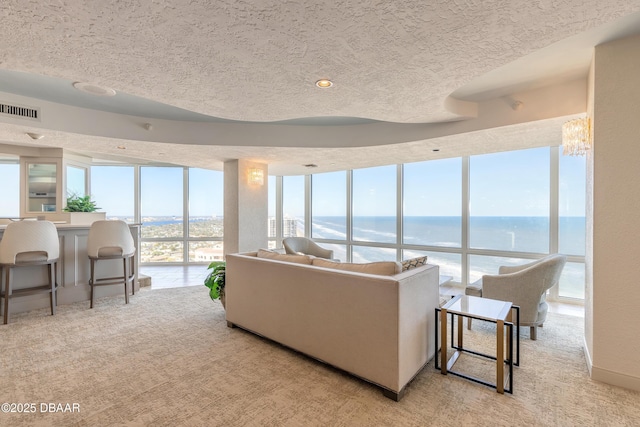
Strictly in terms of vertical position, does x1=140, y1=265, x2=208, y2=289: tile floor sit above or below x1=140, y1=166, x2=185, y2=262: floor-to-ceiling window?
below

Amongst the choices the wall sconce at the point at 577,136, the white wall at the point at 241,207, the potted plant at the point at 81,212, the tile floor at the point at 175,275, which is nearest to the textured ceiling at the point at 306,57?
the wall sconce at the point at 577,136

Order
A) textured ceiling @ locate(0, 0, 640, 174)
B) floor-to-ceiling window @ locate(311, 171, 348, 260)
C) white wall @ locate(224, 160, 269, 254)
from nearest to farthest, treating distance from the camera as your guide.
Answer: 1. textured ceiling @ locate(0, 0, 640, 174)
2. white wall @ locate(224, 160, 269, 254)
3. floor-to-ceiling window @ locate(311, 171, 348, 260)

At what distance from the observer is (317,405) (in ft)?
5.90

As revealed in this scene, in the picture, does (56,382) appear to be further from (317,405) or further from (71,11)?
(71,11)

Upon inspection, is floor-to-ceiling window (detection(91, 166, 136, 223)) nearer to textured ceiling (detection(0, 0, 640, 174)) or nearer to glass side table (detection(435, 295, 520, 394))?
textured ceiling (detection(0, 0, 640, 174))

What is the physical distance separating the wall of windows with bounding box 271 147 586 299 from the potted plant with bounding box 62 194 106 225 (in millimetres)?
4648

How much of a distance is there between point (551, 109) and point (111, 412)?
4.45 meters

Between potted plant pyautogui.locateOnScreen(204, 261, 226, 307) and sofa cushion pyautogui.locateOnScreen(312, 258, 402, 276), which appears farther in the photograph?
potted plant pyautogui.locateOnScreen(204, 261, 226, 307)

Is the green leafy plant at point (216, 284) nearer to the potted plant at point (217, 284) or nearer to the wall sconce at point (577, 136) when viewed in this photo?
the potted plant at point (217, 284)

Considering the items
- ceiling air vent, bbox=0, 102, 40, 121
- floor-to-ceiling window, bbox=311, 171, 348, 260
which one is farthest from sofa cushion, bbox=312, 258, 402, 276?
floor-to-ceiling window, bbox=311, 171, 348, 260

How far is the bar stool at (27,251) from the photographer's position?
3.10 m

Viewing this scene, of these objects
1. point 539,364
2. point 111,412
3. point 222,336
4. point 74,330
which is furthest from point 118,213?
point 539,364

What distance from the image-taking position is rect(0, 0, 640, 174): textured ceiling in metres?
1.43

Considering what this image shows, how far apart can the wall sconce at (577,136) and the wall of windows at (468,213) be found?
1.84 m
